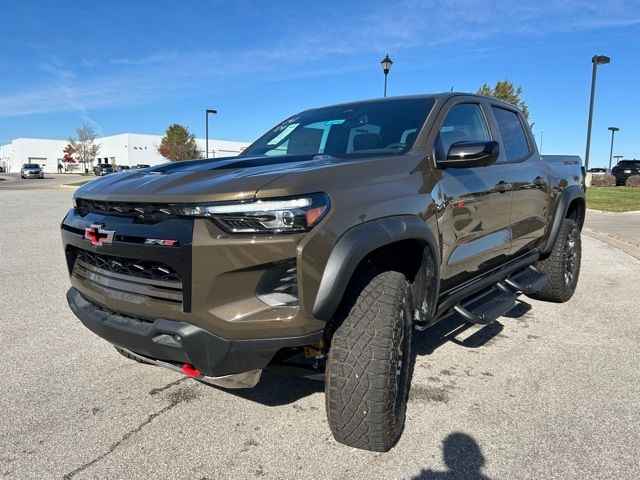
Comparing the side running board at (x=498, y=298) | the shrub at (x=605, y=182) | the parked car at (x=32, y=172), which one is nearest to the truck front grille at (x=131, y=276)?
the side running board at (x=498, y=298)

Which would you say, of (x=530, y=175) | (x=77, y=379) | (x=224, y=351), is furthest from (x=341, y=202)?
(x=530, y=175)

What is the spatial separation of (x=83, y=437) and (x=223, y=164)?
5.21 feet

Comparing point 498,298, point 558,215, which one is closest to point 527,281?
point 498,298

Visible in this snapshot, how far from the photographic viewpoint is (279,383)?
318 centimetres

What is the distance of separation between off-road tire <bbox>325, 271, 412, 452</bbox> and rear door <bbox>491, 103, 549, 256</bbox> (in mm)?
1901

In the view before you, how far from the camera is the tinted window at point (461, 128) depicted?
3131 millimetres

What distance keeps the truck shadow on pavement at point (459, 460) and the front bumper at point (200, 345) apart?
2.78 ft

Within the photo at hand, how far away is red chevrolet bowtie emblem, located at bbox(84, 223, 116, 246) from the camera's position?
7.50 feet

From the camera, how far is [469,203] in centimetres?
312

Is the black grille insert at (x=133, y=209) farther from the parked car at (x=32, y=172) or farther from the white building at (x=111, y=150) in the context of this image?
the white building at (x=111, y=150)

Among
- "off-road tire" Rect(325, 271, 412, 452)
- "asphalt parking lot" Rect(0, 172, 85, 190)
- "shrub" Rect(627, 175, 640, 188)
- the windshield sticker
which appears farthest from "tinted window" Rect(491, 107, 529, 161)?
"asphalt parking lot" Rect(0, 172, 85, 190)

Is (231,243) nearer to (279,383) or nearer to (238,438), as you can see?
(238,438)

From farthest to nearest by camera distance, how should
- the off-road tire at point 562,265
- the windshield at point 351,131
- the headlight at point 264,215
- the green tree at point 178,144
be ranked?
the green tree at point 178,144
the off-road tire at point 562,265
the windshield at point 351,131
the headlight at point 264,215

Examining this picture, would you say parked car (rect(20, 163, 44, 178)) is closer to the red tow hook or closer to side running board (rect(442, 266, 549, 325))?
side running board (rect(442, 266, 549, 325))
